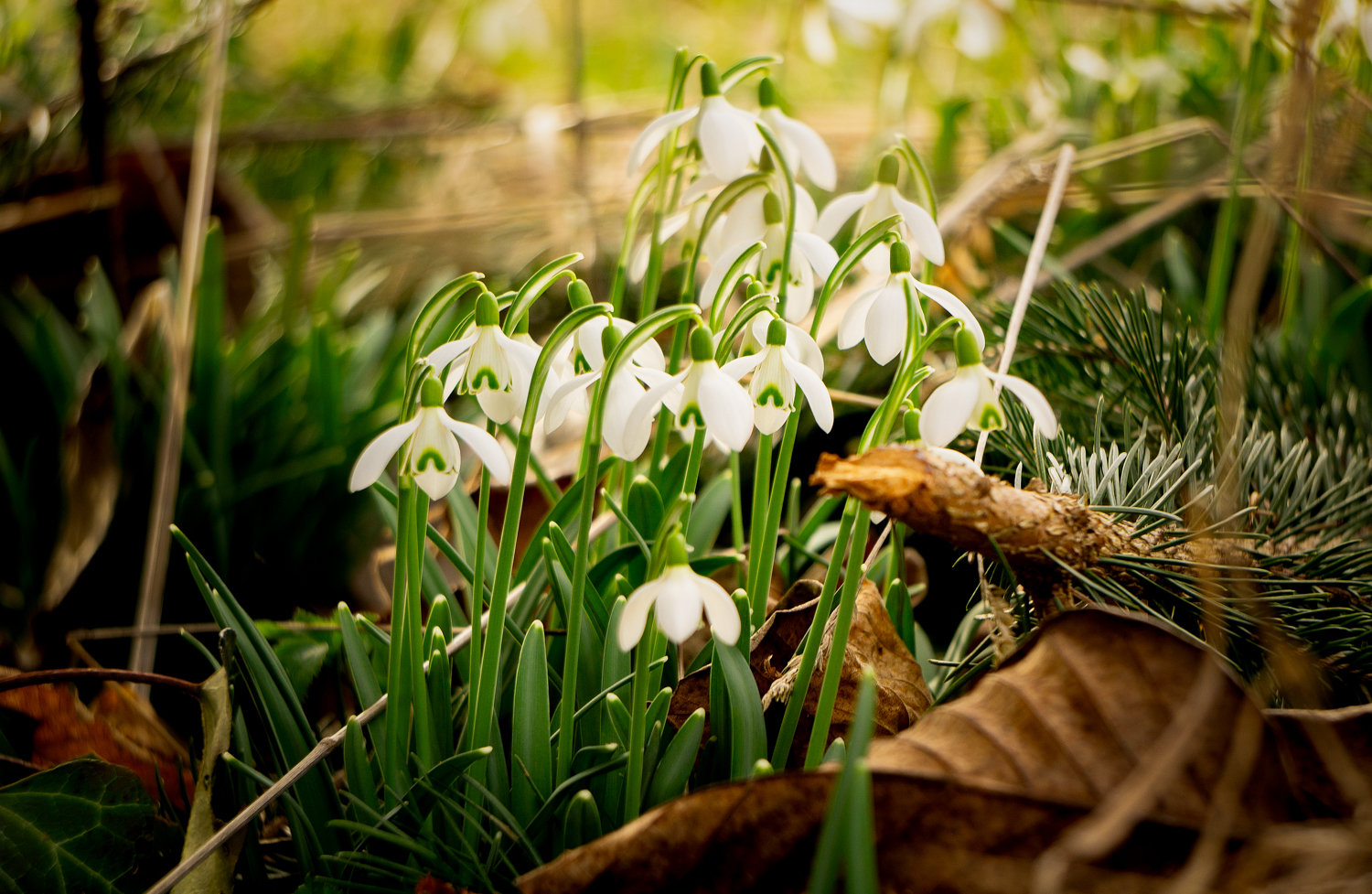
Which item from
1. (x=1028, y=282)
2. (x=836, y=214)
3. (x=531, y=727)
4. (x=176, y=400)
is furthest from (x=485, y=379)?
(x=176, y=400)

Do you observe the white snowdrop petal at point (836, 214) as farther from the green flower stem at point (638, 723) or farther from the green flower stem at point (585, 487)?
the green flower stem at point (638, 723)

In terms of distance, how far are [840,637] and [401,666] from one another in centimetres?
28

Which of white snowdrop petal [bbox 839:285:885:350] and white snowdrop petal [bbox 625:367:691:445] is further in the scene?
white snowdrop petal [bbox 839:285:885:350]

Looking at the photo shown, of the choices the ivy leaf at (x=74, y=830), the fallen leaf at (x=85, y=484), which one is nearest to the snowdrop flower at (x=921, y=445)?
the ivy leaf at (x=74, y=830)

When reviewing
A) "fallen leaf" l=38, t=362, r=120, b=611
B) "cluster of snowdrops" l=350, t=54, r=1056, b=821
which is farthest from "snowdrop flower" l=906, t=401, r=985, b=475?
"fallen leaf" l=38, t=362, r=120, b=611

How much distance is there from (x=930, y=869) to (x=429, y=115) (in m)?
1.82

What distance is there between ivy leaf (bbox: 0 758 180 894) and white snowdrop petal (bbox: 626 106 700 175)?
1.84 ft

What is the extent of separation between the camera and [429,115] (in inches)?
72.1

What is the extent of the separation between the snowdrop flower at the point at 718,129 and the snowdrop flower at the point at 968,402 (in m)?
0.22

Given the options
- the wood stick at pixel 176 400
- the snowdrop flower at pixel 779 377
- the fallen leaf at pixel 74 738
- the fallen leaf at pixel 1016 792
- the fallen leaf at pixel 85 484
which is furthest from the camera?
the fallen leaf at pixel 85 484

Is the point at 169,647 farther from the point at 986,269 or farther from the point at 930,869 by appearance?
the point at 986,269

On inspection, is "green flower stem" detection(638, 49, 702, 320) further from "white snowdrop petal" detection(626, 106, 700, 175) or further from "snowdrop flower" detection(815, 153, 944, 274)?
"snowdrop flower" detection(815, 153, 944, 274)

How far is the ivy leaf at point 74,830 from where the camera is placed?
1.88 feet

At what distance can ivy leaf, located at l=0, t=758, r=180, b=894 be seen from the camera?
0.57 meters
